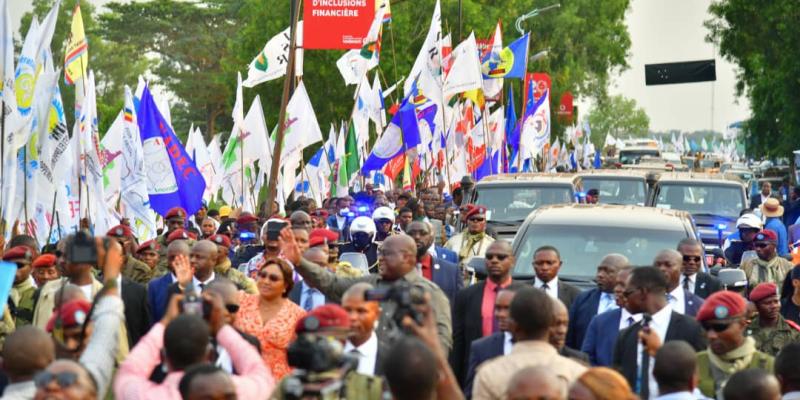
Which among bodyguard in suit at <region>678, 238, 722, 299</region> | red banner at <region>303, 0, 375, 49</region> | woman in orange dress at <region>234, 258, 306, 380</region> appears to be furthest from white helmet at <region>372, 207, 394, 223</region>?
red banner at <region>303, 0, 375, 49</region>

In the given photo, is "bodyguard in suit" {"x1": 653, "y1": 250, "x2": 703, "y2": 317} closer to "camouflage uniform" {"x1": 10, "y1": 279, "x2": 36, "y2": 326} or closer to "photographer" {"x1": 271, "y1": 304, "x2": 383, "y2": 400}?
"photographer" {"x1": 271, "y1": 304, "x2": 383, "y2": 400}

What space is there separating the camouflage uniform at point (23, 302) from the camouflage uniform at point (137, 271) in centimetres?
123

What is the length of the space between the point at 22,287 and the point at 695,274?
15.0 feet

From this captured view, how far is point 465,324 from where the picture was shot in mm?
9734

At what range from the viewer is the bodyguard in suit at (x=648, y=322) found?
8.07 metres

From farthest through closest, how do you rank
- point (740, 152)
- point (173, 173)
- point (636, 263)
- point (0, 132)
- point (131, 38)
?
1. point (740, 152)
2. point (131, 38)
3. point (173, 173)
4. point (0, 132)
5. point (636, 263)

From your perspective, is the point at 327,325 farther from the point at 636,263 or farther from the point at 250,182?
the point at 250,182

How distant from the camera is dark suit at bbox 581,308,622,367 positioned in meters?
8.80

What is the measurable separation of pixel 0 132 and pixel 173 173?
3.04 m

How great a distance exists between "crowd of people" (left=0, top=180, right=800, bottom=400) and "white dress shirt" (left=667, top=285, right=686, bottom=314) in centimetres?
2

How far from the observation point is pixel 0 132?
1602 centimetres

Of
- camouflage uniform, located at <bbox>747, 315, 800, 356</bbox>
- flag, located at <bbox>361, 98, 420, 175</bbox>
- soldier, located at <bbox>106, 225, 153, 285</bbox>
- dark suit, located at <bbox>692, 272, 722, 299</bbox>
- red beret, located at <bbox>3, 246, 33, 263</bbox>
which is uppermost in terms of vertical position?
flag, located at <bbox>361, 98, 420, 175</bbox>

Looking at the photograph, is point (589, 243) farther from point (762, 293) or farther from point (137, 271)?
point (137, 271)

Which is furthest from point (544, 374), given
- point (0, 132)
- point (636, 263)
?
point (0, 132)
